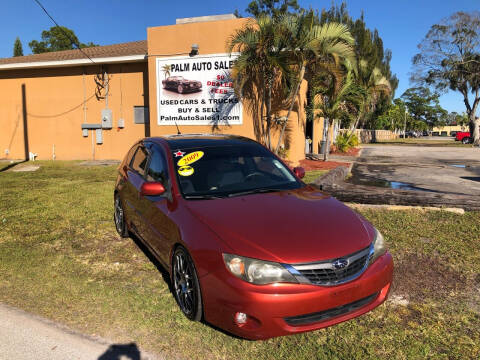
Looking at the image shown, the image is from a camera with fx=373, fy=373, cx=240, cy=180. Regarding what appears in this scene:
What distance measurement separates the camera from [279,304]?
249 cm

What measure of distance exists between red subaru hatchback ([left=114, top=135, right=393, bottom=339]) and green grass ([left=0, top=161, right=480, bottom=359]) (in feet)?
0.76

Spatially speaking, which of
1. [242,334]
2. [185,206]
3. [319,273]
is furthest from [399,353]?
[185,206]

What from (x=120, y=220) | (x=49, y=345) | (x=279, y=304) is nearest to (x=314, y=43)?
(x=120, y=220)

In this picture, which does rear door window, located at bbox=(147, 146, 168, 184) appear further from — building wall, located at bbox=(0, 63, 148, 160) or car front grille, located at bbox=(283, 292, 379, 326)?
building wall, located at bbox=(0, 63, 148, 160)

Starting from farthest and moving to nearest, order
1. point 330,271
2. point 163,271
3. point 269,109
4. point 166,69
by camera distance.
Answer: point 166,69
point 269,109
point 163,271
point 330,271

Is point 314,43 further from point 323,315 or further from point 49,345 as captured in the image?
point 49,345

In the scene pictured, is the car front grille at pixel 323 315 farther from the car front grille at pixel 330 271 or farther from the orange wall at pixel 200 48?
the orange wall at pixel 200 48

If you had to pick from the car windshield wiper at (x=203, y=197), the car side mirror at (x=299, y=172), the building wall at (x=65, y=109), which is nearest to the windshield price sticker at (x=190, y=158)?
the car windshield wiper at (x=203, y=197)

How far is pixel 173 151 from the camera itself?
4.07 meters

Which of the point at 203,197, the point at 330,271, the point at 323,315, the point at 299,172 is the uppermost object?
the point at 299,172

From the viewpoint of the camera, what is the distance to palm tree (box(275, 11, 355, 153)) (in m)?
11.0

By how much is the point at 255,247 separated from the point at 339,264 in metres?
0.60

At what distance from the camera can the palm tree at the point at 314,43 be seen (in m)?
11.0

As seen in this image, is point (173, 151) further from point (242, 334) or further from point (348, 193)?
point (348, 193)
